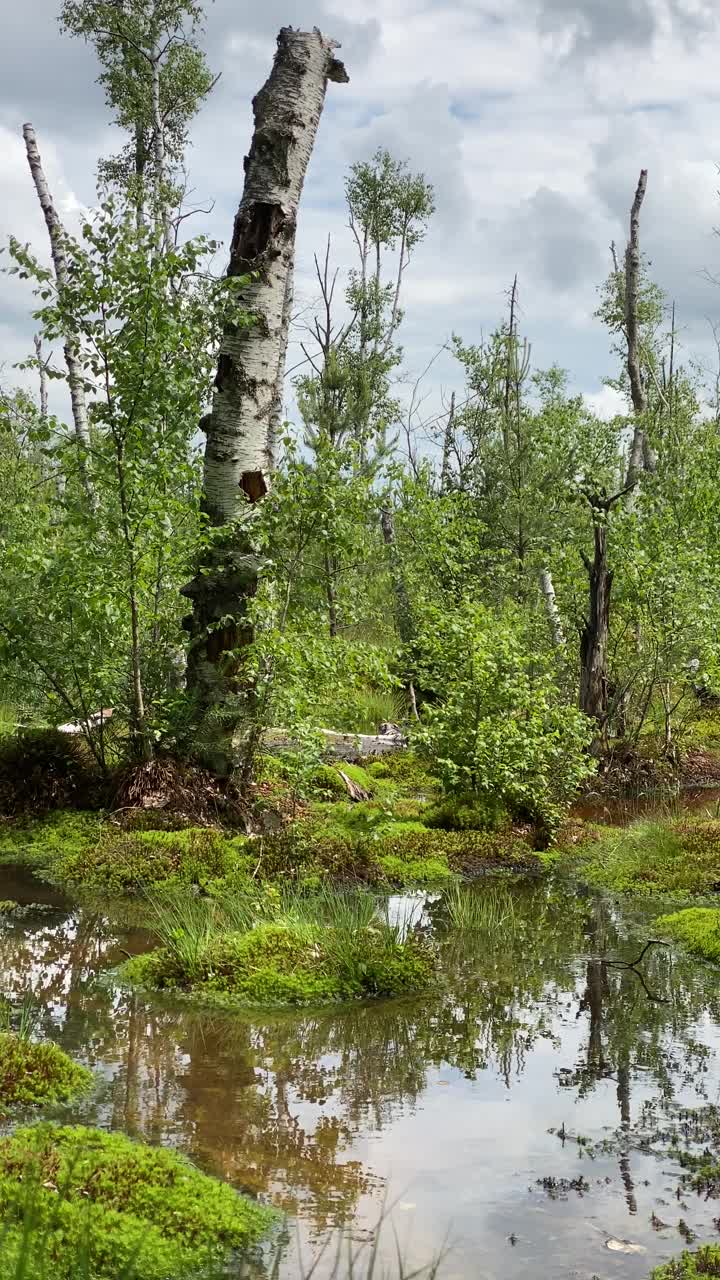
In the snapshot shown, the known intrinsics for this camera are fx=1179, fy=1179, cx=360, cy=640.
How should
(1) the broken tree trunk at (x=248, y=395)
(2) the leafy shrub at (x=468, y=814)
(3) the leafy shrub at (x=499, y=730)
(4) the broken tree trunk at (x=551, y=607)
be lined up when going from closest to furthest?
(1) the broken tree trunk at (x=248, y=395)
(3) the leafy shrub at (x=499, y=730)
(2) the leafy shrub at (x=468, y=814)
(4) the broken tree trunk at (x=551, y=607)

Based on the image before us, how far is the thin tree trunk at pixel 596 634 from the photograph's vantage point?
16.5 m

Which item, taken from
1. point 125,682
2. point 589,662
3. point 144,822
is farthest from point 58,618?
point 589,662

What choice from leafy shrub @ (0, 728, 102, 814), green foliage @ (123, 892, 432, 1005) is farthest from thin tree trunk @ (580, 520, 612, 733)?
green foliage @ (123, 892, 432, 1005)

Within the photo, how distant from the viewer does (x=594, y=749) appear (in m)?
16.8

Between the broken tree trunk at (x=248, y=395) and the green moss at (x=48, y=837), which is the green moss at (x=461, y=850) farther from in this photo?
the green moss at (x=48, y=837)

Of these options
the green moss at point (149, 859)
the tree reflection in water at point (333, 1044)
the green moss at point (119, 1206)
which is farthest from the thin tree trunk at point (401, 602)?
the green moss at point (119, 1206)

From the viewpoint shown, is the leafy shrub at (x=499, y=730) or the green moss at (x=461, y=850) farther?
the leafy shrub at (x=499, y=730)

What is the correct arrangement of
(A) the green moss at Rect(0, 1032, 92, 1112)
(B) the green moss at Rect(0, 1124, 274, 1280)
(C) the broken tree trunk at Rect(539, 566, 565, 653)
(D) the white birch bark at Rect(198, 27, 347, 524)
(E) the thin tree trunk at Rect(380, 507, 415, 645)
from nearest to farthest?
(B) the green moss at Rect(0, 1124, 274, 1280) < (A) the green moss at Rect(0, 1032, 92, 1112) < (D) the white birch bark at Rect(198, 27, 347, 524) < (C) the broken tree trunk at Rect(539, 566, 565, 653) < (E) the thin tree trunk at Rect(380, 507, 415, 645)

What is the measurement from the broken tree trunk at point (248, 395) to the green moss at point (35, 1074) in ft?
17.8

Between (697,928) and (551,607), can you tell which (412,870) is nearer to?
(697,928)

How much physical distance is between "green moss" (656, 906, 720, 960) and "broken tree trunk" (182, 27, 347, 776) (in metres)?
4.24

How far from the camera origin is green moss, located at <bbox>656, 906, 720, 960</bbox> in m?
8.39

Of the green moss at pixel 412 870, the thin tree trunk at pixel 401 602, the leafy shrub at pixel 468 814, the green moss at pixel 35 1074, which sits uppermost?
the thin tree trunk at pixel 401 602

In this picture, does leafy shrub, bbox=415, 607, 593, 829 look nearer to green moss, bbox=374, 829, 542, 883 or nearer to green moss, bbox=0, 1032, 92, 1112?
green moss, bbox=374, 829, 542, 883
